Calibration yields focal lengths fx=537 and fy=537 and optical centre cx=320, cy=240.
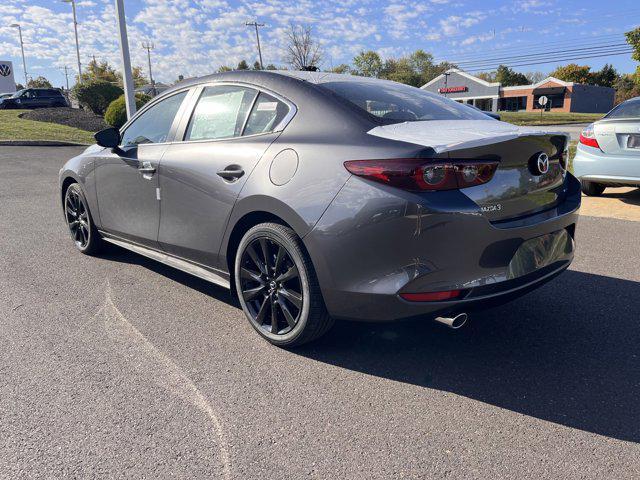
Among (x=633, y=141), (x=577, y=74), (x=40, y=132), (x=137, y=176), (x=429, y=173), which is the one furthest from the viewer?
(x=577, y=74)

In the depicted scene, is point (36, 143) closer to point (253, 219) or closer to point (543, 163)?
point (253, 219)

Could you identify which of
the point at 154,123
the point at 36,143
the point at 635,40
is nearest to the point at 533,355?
the point at 154,123

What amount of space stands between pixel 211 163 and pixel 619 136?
5658mm

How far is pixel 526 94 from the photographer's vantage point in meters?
69.3

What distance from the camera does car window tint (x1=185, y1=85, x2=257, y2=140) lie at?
11.5 feet

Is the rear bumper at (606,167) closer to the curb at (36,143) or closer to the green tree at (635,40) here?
the curb at (36,143)

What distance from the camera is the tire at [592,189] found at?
809 cm

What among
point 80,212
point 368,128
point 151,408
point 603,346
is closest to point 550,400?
point 603,346

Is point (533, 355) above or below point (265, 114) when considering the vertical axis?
below

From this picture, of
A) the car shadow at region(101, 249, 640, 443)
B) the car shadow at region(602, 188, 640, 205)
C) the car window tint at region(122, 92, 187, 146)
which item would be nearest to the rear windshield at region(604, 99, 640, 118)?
the car shadow at region(602, 188, 640, 205)

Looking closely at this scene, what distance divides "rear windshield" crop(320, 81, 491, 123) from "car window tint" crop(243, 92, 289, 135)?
0.31 m

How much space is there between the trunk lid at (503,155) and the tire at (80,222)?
3.38 meters

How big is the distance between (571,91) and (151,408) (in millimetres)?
73743

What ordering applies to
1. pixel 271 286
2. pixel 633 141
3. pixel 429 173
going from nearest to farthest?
pixel 429 173
pixel 271 286
pixel 633 141
